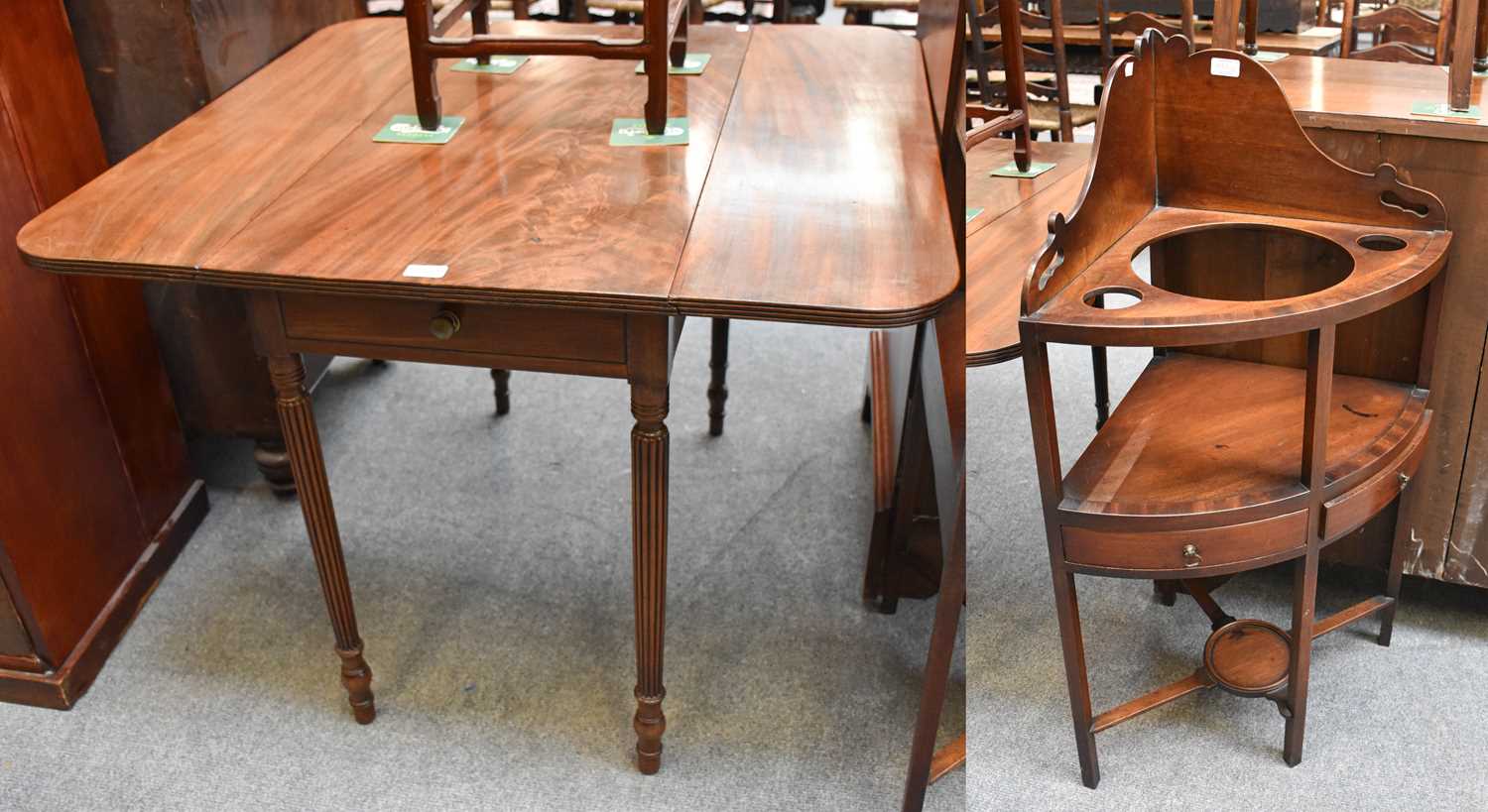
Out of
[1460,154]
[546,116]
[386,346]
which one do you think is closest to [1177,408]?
[1460,154]

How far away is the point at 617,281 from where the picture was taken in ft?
3.88

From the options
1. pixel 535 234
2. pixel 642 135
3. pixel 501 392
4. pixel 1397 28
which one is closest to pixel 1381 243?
pixel 535 234

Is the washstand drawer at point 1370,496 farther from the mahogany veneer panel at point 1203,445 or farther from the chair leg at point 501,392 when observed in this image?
the chair leg at point 501,392

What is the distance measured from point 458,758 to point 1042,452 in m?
1.24

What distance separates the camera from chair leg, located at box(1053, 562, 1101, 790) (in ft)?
1.82

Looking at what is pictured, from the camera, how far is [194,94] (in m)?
1.75

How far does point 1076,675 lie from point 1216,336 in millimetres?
200

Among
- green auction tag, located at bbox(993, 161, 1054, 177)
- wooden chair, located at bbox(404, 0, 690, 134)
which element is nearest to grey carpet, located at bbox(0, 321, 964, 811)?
green auction tag, located at bbox(993, 161, 1054, 177)

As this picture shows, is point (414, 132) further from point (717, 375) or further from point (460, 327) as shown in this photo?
point (717, 375)

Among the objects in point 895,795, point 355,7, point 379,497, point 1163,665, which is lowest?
point 895,795

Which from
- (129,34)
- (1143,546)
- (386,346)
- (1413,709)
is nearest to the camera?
(1413,709)

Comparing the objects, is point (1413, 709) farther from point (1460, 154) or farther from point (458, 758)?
point (458, 758)

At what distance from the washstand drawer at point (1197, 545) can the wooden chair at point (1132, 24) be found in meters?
0.30

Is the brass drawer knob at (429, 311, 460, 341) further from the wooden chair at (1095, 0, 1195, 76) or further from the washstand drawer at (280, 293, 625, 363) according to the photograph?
the wooden chair at (1095, 0, 1195, 76)
